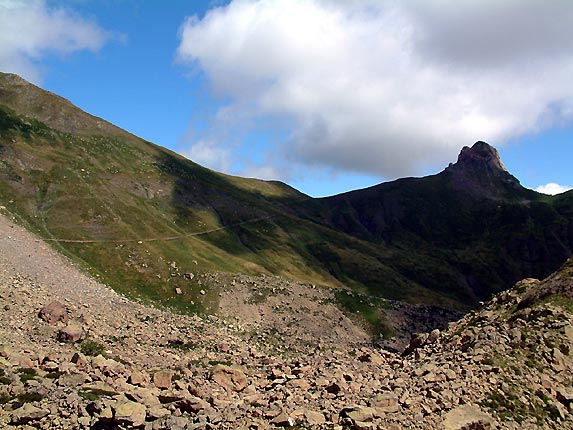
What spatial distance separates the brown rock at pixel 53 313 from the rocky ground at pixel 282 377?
16 centimetres

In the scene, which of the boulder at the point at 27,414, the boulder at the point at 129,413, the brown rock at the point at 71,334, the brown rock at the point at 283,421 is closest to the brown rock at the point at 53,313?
the brown rock at the point at 71,334

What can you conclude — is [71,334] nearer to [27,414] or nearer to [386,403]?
[27,414]

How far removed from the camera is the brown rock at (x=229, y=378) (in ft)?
119

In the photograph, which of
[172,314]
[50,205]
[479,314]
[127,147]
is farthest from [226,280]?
[127,147]

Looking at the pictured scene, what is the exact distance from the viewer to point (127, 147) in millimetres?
177875

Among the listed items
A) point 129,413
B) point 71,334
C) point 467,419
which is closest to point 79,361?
point 129,413

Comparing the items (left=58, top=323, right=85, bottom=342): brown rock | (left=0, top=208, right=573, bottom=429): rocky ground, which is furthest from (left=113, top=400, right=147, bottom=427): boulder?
(left=58, top=323, right=85, bottom=342): brown rock

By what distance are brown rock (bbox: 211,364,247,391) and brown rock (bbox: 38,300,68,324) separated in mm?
22811

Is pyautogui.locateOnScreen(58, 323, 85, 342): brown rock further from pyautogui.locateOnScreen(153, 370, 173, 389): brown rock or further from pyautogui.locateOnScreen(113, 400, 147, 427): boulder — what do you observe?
pyautogui.locateOnScreen(113, 400, 147, 427): boulder

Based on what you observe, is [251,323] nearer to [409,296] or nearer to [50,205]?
[50,205]

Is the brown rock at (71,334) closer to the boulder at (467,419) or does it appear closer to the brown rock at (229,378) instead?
the brown rock at (229,378)

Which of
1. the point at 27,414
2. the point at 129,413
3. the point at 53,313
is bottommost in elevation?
the point at 27,414

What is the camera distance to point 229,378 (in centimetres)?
3756

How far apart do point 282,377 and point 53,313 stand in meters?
29.3
